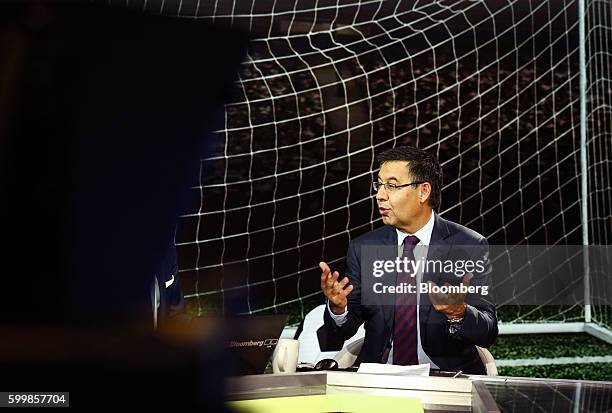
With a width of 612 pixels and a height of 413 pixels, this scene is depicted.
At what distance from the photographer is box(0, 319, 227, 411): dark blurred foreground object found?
27 centimetres

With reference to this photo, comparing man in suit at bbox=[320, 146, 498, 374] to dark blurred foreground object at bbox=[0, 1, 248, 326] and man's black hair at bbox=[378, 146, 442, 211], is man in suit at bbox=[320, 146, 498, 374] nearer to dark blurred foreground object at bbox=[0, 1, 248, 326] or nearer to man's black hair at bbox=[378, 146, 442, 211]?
man's black hair at bbox=[378, 146, 442, 211]

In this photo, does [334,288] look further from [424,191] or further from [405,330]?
[424,191]

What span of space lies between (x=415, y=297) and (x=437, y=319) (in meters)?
0.11

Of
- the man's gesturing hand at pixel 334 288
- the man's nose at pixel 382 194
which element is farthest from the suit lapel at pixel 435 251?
the man's gesturing hand at pixel 334 288

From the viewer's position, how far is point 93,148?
0.29 meters

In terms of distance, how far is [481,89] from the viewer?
5.16 metres

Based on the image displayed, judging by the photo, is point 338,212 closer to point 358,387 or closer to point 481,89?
point 481,89

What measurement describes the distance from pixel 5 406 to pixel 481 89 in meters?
5.08

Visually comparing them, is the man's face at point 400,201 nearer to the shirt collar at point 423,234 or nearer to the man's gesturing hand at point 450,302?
the shirt collar at point 423,234

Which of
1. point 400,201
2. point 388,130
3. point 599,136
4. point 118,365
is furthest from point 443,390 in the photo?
point 599,136

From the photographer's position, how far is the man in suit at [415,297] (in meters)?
2.19

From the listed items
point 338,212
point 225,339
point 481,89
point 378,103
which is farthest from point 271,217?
point 225,339

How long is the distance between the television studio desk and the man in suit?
690mm

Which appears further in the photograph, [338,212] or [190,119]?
[338,212]
